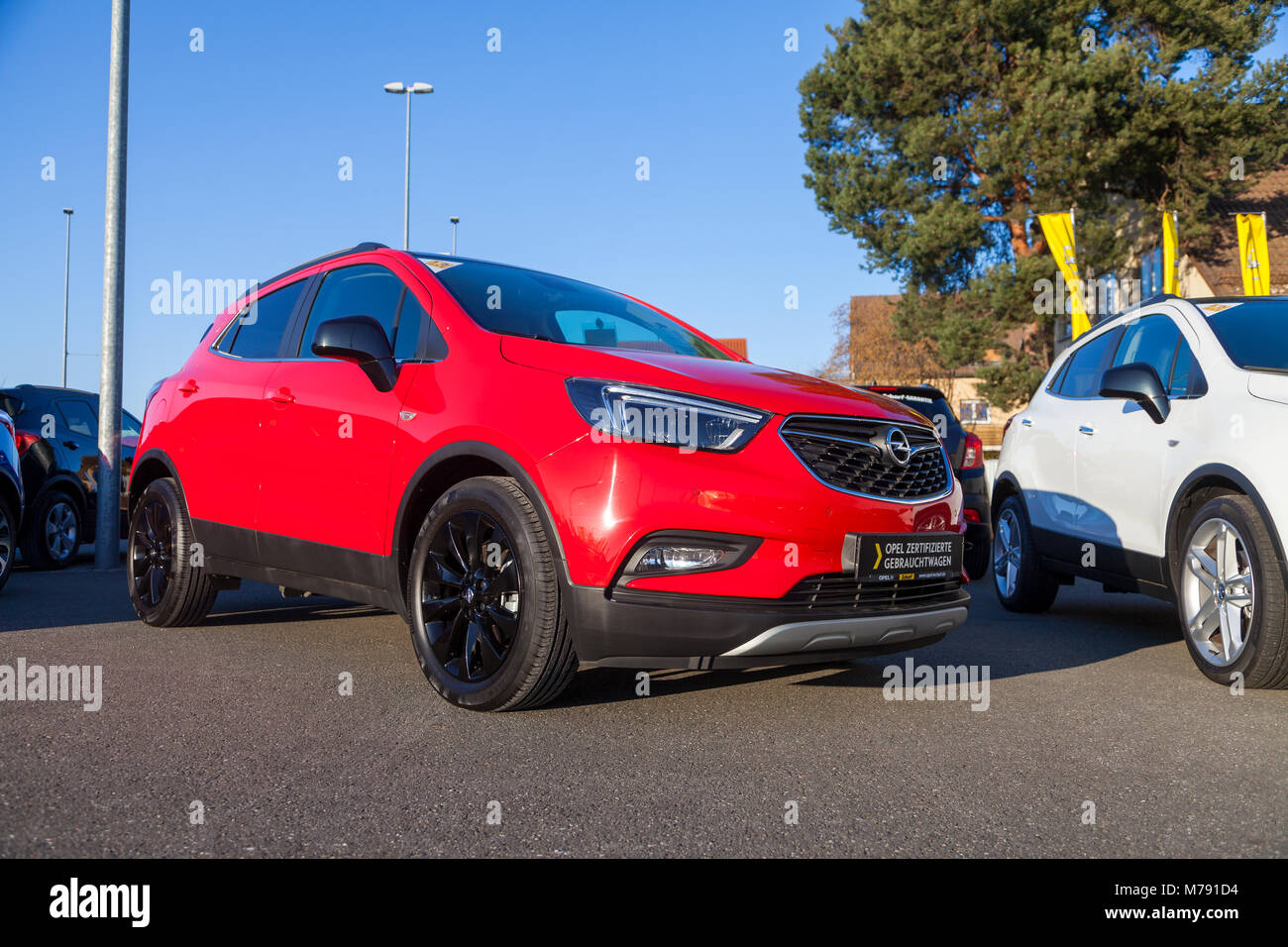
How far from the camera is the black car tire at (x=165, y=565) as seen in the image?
6.05 meters

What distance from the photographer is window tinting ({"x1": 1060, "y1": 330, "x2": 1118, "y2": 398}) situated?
677 centimetres

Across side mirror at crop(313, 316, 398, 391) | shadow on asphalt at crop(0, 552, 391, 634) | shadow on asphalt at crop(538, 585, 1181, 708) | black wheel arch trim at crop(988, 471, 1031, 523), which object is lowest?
shadow on asphalt at crop(0, 552, 391, 634)

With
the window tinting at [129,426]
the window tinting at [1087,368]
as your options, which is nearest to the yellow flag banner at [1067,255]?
the window tinting at [1087,368]

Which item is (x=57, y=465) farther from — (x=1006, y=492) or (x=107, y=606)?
(x=1006, y=492)

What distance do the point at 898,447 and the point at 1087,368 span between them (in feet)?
11.0

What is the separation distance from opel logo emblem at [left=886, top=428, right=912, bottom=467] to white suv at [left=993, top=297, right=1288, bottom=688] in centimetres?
161

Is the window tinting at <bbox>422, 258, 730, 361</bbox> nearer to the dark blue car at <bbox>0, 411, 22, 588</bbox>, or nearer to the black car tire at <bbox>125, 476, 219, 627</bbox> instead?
the black car tire at <bbox>125, 476, 219, 627</bbox>

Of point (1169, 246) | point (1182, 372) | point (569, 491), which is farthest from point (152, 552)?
point (1169, 246)

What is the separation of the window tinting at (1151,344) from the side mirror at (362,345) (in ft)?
12.3

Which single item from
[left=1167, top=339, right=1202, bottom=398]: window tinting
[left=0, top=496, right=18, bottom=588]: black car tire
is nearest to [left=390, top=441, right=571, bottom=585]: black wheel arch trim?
[left=1167, top=339, right=1202, bottom=398]: window tinting

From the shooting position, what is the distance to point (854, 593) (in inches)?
157
